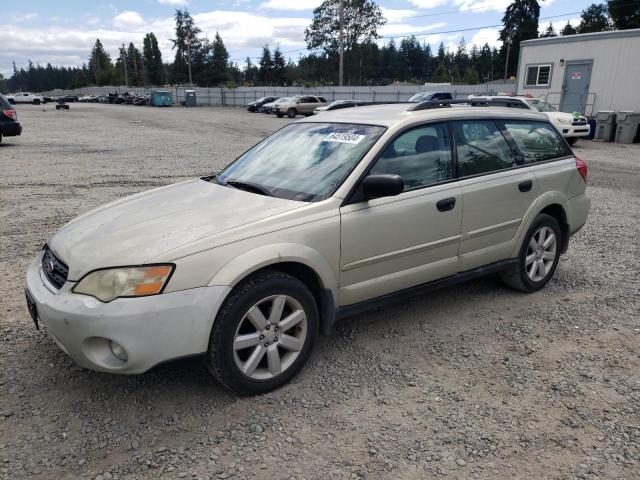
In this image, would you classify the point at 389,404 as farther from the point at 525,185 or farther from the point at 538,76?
the point at 538,76

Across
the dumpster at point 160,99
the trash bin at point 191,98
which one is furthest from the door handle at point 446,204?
the trash bin at point 191,98

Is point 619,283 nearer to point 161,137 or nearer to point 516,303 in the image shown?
point 516,303

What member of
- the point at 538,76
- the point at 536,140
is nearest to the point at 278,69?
the point at 538,76

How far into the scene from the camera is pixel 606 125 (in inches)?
788

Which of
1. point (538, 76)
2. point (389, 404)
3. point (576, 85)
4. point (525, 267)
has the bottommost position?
point (389, 404)

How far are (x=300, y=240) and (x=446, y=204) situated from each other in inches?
51.1

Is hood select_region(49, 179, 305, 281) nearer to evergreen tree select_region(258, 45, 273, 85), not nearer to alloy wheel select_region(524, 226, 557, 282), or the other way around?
alloy wheel select_region(524, 226, 557, 282)

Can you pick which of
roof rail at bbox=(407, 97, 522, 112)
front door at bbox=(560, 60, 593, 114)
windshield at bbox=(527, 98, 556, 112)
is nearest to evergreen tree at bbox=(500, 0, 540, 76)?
front door at bbox=(560, 60, 593, 114)

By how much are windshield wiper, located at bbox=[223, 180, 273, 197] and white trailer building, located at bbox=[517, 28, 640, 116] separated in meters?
21.2

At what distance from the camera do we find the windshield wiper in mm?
3542

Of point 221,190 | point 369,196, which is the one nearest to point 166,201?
point 221,190

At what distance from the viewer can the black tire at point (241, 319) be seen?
2.85 m

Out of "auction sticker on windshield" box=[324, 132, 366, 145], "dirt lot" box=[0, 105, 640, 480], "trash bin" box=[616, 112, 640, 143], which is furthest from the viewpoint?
"trash bin" box=[616, 112, 640, 143]

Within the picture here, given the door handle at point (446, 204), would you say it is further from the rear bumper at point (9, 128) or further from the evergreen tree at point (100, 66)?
the evergreen tree at point (100, 66)
